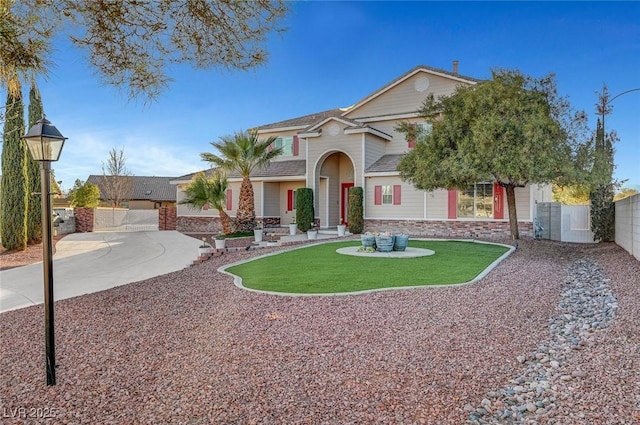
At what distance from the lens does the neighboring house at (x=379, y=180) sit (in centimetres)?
1883

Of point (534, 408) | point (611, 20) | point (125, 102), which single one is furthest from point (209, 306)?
point (611, 20)

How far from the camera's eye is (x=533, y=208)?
58.9ft

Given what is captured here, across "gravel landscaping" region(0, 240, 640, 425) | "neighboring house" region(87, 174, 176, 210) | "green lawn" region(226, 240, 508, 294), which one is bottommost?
"gravel landscaping" region(0, 240, 640, 425)

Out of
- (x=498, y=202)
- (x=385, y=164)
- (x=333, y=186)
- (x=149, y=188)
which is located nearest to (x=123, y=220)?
(x=333, y=186)

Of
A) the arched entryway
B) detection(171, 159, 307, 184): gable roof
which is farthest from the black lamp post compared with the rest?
detection(171, 159, 307, 184): gable roof

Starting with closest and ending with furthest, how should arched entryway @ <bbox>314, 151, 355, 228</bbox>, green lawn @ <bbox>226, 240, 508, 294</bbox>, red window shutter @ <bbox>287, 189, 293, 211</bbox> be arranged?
green lawn @ <bbox>226, 240, 508, 294</bbox> → arched entryway @ <bbox>314, 151, 355, 228</bbox> → red window shutter @ <bbox>287, 189, 293, 211</bbox>

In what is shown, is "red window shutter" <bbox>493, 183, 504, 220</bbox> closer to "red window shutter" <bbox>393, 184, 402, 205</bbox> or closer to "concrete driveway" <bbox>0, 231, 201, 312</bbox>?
"red window shutter" <bbox>393, 184, 402, 205</bbox>

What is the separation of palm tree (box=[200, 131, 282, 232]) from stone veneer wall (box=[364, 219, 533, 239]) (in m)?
5.85

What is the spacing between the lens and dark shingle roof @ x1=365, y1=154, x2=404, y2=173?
20062mm

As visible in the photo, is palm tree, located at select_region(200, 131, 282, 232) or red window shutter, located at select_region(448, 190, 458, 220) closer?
palm tree, located at select_region(200, 131, 282, 232)

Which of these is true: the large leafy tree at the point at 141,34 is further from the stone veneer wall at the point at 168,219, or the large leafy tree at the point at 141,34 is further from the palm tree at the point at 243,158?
the stone veneer wall at the point at 168,219

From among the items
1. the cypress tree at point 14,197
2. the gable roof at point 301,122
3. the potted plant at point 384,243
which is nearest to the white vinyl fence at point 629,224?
the potted plant at point 384,243

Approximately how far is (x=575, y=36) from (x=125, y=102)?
13919 millimetres

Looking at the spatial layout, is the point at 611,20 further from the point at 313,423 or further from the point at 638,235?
the point at 313,423
